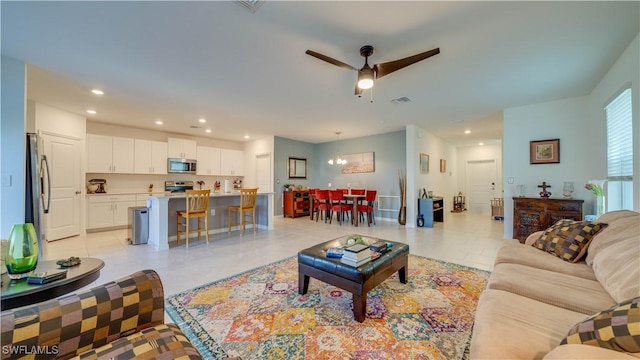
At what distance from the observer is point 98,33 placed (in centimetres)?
225

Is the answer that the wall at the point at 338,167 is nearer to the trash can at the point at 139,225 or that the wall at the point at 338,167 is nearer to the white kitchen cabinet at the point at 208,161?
the white kitchen cabinet at the point at 208,161

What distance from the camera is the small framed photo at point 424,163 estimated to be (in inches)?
246

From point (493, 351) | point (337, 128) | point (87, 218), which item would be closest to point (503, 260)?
point (493, 351)

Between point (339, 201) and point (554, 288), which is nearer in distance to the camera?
point (554, 288)

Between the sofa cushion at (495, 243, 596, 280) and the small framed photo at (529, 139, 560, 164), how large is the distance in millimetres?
2886

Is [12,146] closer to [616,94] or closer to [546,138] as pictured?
[616,94]

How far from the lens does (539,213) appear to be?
3957mm

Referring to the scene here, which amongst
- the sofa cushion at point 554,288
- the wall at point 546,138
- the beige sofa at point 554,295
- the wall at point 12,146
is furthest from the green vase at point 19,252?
the wall at point 546,138

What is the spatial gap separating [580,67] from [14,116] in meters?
6.72

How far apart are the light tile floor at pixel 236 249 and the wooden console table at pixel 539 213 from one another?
36 centimetres

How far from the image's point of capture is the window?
2.66 metres

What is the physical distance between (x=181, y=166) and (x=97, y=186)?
177 cm

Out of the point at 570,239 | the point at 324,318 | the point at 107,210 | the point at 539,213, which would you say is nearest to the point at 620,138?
the point at 539,213

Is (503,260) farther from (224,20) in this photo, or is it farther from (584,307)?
(224,20)
